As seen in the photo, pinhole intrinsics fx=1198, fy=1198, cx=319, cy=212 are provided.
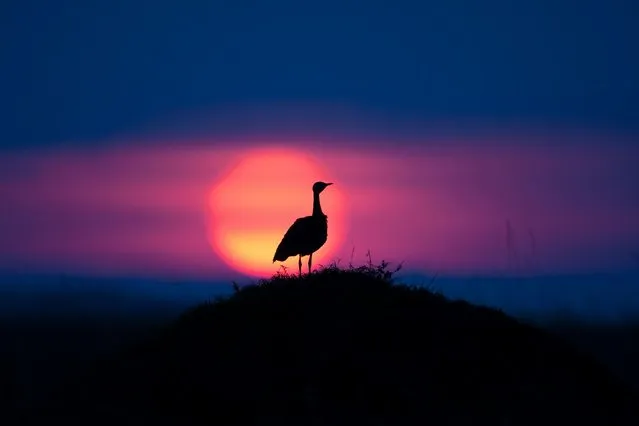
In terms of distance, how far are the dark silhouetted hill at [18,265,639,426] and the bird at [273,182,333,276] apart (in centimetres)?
261

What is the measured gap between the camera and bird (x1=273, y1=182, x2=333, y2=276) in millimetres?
29938

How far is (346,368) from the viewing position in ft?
78.9

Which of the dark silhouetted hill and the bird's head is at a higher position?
the bird's head

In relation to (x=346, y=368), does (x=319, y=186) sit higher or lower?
higher

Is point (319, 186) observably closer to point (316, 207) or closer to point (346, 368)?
point (316, 207)

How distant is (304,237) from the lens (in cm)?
2991

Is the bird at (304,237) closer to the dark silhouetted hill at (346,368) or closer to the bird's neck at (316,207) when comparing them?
the bird's neck at (316,207)

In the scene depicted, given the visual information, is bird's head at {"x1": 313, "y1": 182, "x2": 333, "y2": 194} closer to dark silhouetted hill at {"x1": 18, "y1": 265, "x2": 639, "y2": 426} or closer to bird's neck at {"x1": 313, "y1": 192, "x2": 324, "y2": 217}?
bird's neck at {"x1": 313, "y1": 192, "x2": 324, "y2": 217}

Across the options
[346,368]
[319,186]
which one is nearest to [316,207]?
[319,186]

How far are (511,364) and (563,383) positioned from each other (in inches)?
46.4

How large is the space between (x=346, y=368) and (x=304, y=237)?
21.1 feet

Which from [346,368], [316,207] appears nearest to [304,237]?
[316,207]

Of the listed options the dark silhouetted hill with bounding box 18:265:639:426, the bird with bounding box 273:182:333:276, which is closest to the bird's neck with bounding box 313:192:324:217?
the bird with bounding box 273:182:333:276

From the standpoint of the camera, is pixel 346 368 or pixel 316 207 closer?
pixel 346 368
